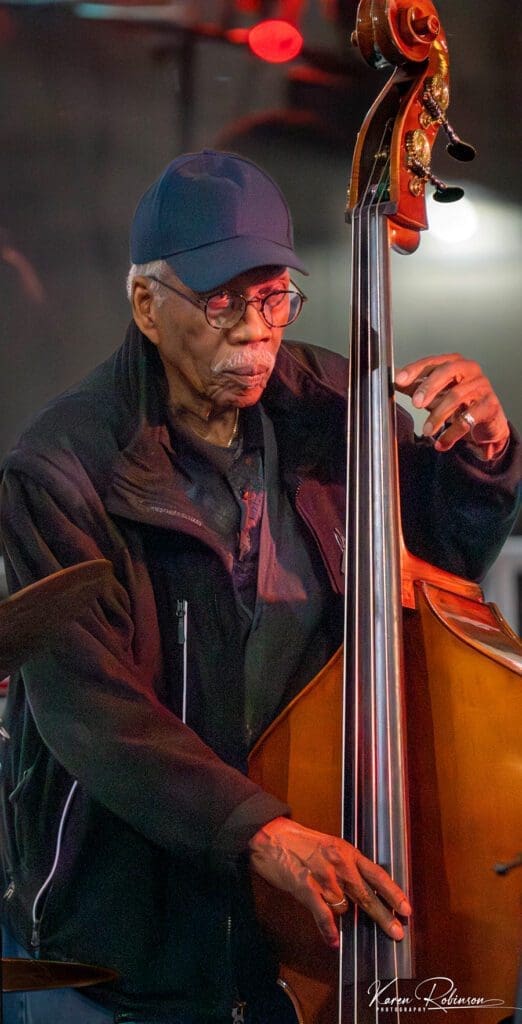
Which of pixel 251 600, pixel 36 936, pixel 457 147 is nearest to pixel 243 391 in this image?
pixel 251 600

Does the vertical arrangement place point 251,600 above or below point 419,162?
below

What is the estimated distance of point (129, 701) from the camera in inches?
58.3

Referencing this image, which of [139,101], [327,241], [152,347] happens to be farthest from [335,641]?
[139,101]

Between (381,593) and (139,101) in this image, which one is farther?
(139,101)

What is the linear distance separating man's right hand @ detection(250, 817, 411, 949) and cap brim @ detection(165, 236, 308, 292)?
65cm

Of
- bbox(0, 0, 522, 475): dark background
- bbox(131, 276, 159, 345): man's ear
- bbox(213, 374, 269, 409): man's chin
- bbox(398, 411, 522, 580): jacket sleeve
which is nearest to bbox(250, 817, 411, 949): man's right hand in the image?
bbox(398, 411, 522, 580): jacket sleeve

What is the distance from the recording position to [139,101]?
6.17 ft

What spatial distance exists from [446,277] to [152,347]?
0.51m

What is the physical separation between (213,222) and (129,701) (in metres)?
0.60

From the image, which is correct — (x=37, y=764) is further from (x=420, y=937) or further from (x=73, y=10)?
(x=73, y=10)

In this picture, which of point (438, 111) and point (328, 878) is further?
point (438, 111)
